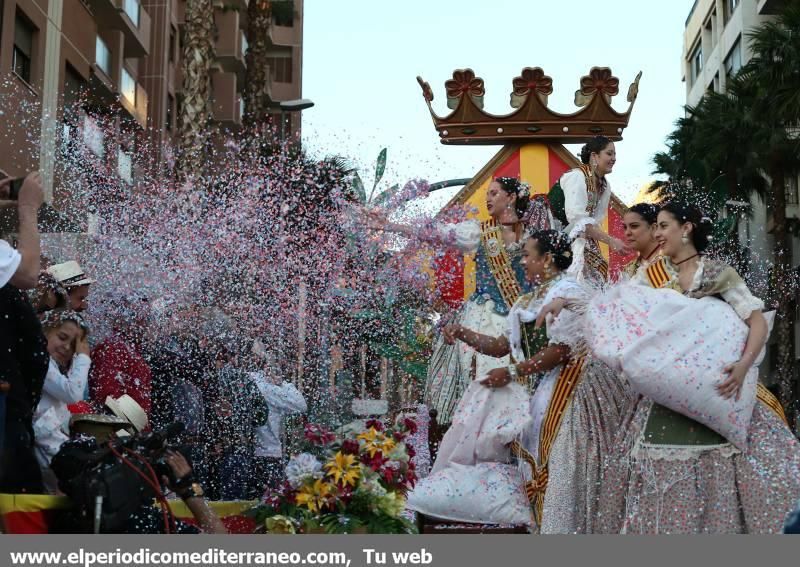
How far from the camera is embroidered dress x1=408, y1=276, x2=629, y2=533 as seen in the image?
19.3 ft

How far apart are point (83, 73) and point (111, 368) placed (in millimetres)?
16558

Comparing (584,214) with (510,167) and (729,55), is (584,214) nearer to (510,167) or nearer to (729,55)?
(510,167)

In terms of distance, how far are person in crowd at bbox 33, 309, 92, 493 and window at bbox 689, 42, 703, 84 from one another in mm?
46151

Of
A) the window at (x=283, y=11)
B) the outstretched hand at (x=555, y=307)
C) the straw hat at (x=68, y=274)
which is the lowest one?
the outstretched hand at (x=555, y=307)

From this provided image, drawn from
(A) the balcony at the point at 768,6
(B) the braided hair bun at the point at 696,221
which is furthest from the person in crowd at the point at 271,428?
(A) the balcony at the point at 768,6

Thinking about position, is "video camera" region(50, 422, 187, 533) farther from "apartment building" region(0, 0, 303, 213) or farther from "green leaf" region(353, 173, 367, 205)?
"apartment building" region(0, 0, 303, 213)

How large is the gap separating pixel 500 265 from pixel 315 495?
101 inches

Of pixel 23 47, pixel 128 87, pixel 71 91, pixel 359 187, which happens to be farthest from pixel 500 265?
pixel 128 87

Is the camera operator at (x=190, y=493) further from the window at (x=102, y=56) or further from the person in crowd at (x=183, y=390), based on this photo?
the window at (x=102, y=56)

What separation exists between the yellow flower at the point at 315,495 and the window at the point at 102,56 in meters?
20.2

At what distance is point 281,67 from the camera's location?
54.1 m

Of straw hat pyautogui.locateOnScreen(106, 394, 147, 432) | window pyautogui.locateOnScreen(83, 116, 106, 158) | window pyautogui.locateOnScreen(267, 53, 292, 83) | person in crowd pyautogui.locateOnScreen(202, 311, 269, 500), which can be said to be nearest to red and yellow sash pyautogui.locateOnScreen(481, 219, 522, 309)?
person in crowd pyautogui.locateOnScreen(202, 311, 269, 500)

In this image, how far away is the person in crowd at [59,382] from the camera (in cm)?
562

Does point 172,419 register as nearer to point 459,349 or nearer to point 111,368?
point 111,368
